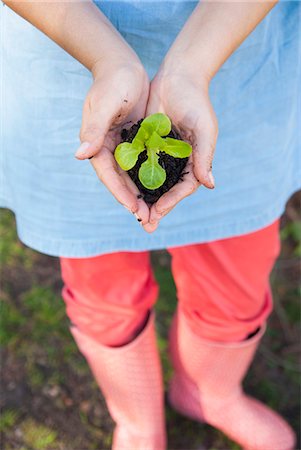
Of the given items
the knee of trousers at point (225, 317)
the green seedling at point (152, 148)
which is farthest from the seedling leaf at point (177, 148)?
the knee of trousers at point (225, 317)

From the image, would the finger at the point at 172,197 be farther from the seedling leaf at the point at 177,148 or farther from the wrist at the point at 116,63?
the wrist at the point at 116,63

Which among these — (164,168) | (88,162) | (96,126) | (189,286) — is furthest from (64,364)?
(96,126)

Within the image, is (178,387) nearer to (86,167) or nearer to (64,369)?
(64,369)

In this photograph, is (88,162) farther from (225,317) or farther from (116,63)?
(225,317)

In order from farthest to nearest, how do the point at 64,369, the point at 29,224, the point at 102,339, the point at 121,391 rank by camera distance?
the point at 64,369
the point at 121,391
the point at 102,339
the point at 29,224

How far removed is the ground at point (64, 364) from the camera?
1.92m

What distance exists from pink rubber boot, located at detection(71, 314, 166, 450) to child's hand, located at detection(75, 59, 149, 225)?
2.07 feet

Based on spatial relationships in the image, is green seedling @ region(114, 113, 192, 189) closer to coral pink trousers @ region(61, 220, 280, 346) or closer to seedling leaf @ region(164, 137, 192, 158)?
seedling leaf @ region(164, 137, 192, 158)

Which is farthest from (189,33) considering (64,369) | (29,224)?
(64,369)

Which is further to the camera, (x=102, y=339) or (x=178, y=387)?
(x=178, y=387)

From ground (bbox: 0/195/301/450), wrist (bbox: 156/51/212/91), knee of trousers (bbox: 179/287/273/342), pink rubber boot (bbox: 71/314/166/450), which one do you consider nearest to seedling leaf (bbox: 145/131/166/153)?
wrist (bbox: 156/51/212/91)

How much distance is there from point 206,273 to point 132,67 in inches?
24.5

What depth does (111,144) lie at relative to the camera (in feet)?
3.77

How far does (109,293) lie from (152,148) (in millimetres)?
510
